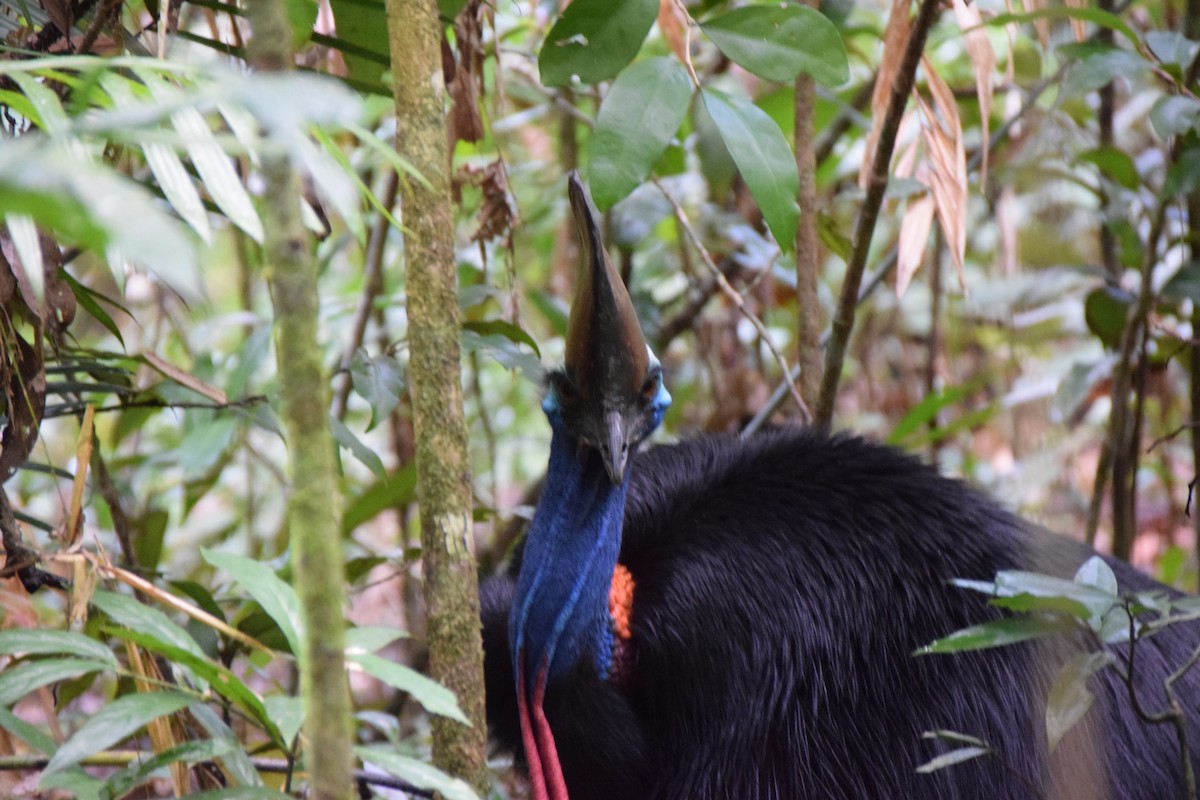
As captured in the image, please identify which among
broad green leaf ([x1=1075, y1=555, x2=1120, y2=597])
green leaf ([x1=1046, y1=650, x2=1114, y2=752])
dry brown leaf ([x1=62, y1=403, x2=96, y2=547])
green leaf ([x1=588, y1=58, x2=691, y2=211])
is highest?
green leaf ([x1=588, y1=58, x2=691, y2=211])

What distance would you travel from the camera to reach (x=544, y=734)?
5.12 feet

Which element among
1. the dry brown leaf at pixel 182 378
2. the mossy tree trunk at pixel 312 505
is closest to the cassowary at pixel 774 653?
the dry brown leaf at pixel 182 378

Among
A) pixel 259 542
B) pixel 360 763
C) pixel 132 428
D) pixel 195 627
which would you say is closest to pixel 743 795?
pixel 360 763

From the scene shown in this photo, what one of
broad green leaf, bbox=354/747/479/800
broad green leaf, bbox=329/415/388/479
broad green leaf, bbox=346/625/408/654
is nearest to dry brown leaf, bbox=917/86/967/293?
broad green leaf, bbox=329/415/388/479

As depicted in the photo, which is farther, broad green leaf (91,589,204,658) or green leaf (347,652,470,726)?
broad green leaf (91,589,204,658)

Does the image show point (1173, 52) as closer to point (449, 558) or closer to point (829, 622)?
point (829, 622)

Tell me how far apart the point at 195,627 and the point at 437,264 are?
0.79m

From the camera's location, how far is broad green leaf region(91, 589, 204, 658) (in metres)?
1.16

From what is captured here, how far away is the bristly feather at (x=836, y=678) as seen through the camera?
159 cm

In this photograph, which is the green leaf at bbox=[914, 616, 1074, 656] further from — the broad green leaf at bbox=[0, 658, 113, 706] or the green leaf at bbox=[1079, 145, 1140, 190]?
the green leaf at bbox=[1079, 145, 1140, 190]

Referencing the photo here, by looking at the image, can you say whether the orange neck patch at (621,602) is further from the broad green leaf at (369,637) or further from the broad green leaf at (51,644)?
the broad green leaf at (51,644)

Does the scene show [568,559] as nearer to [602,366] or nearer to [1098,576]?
[602,366]

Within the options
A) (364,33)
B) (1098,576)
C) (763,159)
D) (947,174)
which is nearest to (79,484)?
(364,33)

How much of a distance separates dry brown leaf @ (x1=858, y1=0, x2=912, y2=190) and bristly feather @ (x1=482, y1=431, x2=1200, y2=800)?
1.68ft
